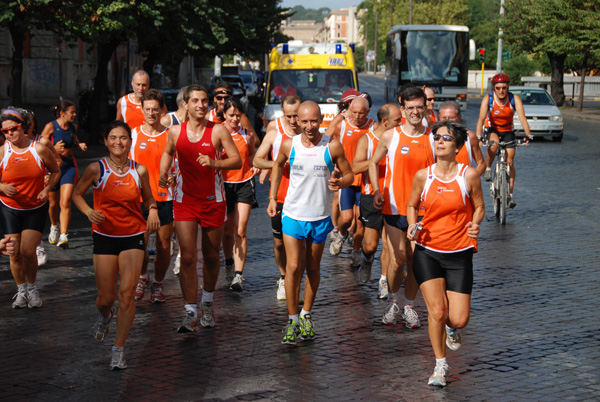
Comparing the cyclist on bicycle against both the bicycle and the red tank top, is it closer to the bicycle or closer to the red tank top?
the bicycle

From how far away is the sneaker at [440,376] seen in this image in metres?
5.79

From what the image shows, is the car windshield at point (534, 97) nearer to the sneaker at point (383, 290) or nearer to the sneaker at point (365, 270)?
the sneaker at point (365, 270)

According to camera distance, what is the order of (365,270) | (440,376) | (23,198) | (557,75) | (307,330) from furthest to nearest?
(557,75)
(365,270)
(23,198)
(307,330)
(440,376)

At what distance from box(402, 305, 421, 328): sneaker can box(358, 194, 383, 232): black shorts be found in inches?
59.2

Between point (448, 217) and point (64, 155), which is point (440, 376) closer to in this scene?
point (448, 217)

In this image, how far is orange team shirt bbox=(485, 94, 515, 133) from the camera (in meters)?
13.3

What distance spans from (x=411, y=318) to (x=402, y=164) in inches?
49.6

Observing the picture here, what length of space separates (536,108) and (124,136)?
22.5 meters

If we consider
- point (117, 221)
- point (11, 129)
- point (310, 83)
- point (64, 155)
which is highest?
point (310, 83)

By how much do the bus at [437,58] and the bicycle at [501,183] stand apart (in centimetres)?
2167

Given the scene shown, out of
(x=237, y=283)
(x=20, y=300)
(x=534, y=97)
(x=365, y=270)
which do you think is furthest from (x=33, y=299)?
(x=534, y=97)

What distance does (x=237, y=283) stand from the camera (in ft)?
28.7

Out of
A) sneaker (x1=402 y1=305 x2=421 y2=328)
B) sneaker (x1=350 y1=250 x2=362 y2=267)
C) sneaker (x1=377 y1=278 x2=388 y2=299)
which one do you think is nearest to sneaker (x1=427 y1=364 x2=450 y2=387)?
sneaker (x1=402 y1=305 x2=421 y2=328)

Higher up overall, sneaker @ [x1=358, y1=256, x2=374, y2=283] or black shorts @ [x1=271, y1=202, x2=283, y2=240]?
black shorts @ [x1=271, y1=202, x2=283, y2=240]
